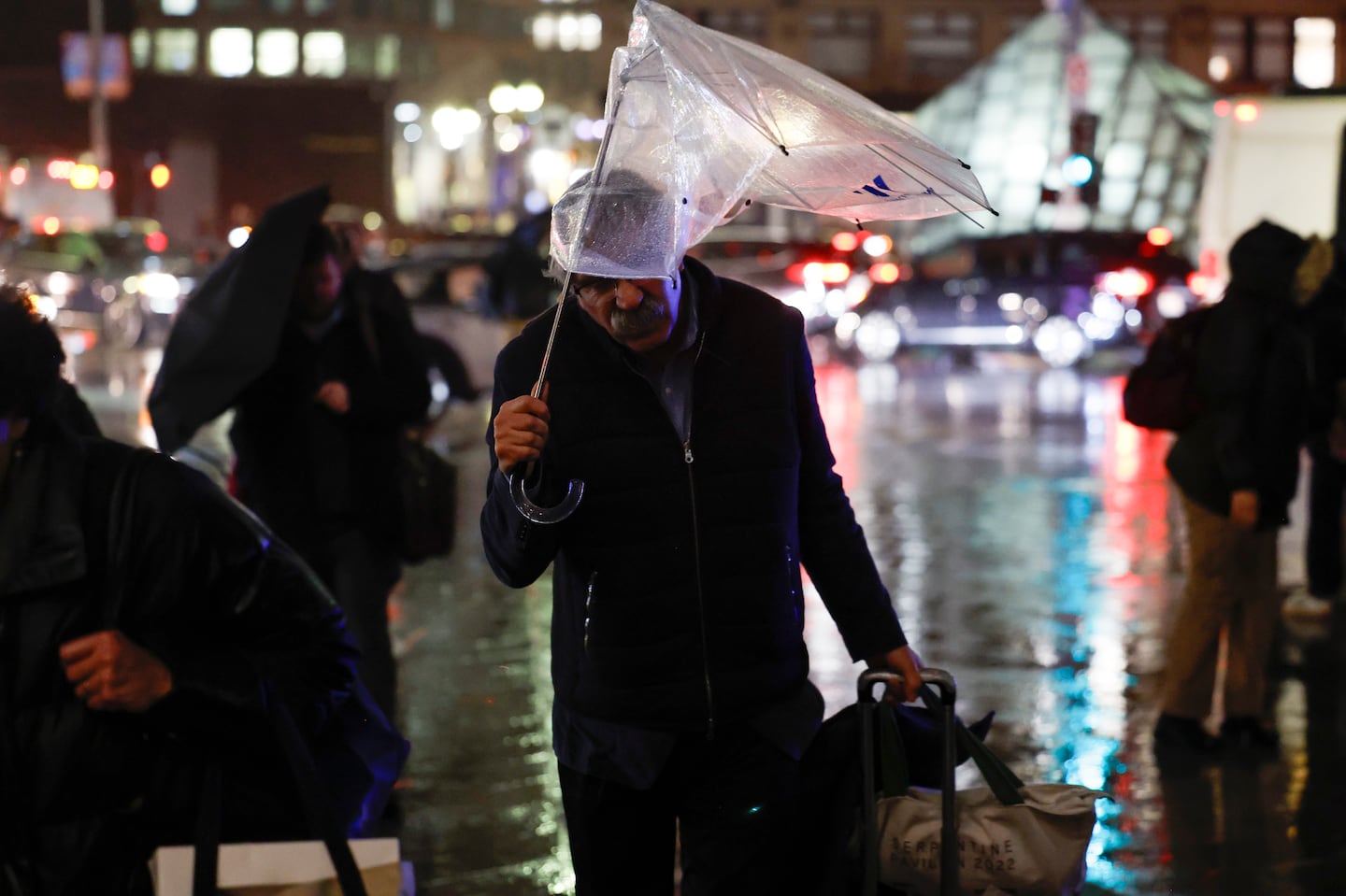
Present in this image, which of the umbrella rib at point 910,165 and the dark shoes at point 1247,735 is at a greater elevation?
the umbrella rib at point 910,165

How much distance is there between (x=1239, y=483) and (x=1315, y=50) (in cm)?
5437

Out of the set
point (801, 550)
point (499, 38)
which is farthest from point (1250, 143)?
point (499, 38)

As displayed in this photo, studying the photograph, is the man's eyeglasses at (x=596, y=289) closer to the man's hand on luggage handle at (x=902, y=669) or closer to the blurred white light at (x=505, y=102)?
the man's hand on luggage handle at (x=902, y=669)

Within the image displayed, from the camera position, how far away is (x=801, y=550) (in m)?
3.72

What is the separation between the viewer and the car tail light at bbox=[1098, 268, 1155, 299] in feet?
74.2

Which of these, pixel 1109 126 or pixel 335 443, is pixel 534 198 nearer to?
pixel 1109 126

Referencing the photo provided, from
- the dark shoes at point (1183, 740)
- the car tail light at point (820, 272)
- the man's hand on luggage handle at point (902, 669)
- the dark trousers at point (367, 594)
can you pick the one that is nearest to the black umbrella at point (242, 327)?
the dark trousers at point (367, 594)

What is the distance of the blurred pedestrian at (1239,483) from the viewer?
6.22m

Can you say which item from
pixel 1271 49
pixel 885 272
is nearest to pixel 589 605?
pixel 885 272

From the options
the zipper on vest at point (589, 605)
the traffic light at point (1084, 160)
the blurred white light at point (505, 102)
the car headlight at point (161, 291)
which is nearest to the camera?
the zipper on vest at point (589, 605)

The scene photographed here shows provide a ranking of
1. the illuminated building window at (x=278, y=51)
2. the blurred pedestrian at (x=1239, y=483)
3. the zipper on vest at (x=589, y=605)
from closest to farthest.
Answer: the zipper on vest at (x=589, y=605) → the blurred pedestrian at (x=1239, y=483) → the illuminated building window at (x=278, y=51)

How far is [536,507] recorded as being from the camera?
323 centimetres

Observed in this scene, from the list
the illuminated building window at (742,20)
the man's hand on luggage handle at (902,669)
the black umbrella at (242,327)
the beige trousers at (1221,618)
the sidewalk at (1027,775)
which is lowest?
the sidewalk at (1027,775)

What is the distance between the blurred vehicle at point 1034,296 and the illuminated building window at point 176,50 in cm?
5114
